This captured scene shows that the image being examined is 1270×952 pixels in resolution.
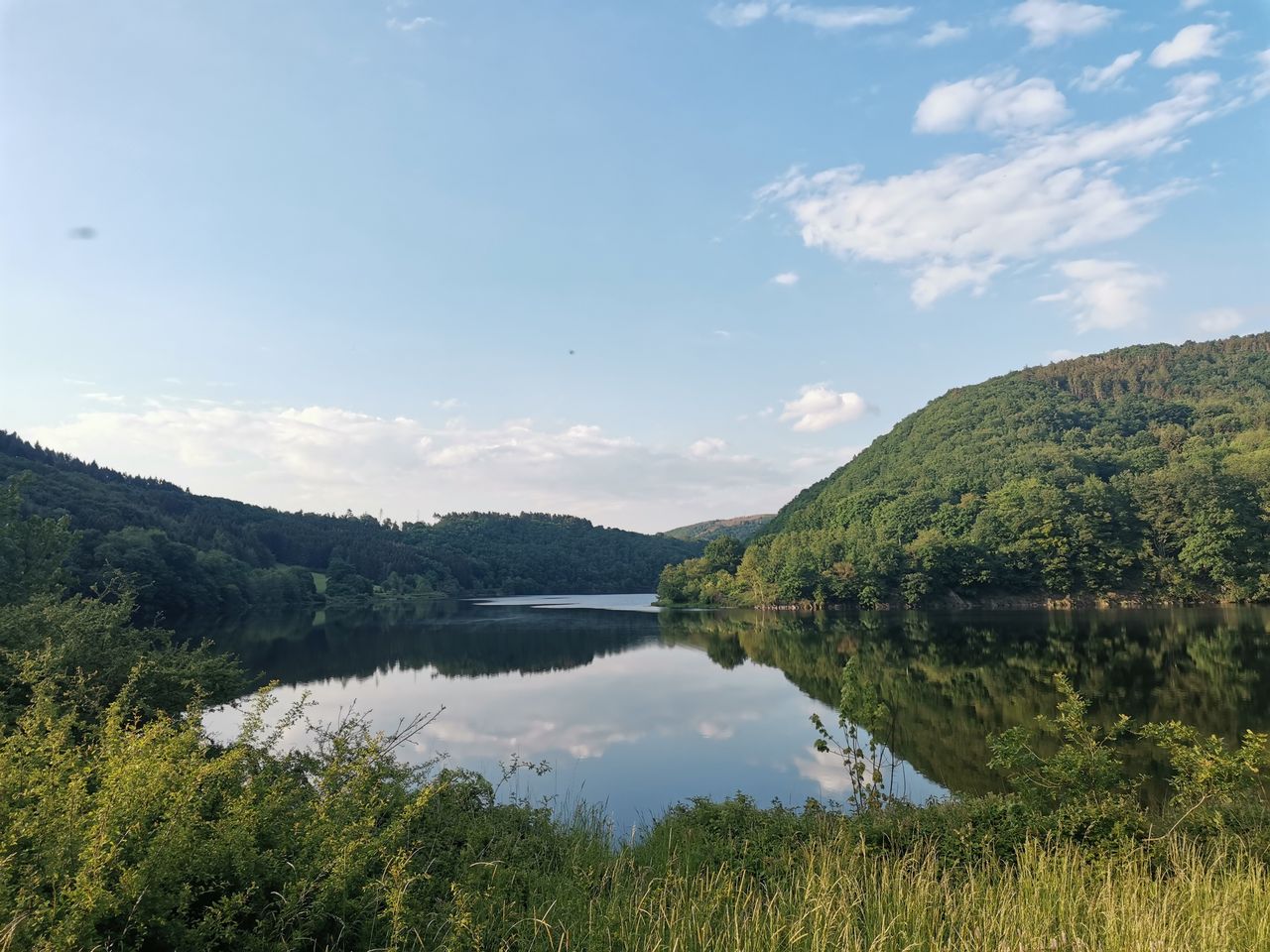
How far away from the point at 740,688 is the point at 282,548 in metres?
124

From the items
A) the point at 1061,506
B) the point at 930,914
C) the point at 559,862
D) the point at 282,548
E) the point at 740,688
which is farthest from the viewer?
the point at 282,548

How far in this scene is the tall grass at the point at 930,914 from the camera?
454 cm

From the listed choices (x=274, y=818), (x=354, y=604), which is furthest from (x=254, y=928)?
(x=354, y=604)

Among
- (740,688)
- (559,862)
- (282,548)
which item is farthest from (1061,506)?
(282,548)

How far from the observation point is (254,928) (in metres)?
4.85

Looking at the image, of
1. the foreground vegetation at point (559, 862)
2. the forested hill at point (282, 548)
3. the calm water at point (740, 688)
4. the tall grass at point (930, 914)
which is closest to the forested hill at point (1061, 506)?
the calm water at point (740, 688)

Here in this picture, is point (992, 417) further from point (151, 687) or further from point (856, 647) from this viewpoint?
point (151, 687)

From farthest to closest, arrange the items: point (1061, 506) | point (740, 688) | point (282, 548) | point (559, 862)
Result: point (282, 548) < point (1061, 506) < point (740, 688) < point (559, 862)

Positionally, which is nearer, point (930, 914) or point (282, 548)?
point (930, 914)

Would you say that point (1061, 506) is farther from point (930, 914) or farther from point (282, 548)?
point (282, 548)

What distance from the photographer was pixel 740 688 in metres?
30.0

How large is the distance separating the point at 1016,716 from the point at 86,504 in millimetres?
95930

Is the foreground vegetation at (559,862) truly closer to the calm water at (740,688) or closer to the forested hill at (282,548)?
the calm water at (740,688)

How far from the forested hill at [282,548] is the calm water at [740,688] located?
1869 cm
